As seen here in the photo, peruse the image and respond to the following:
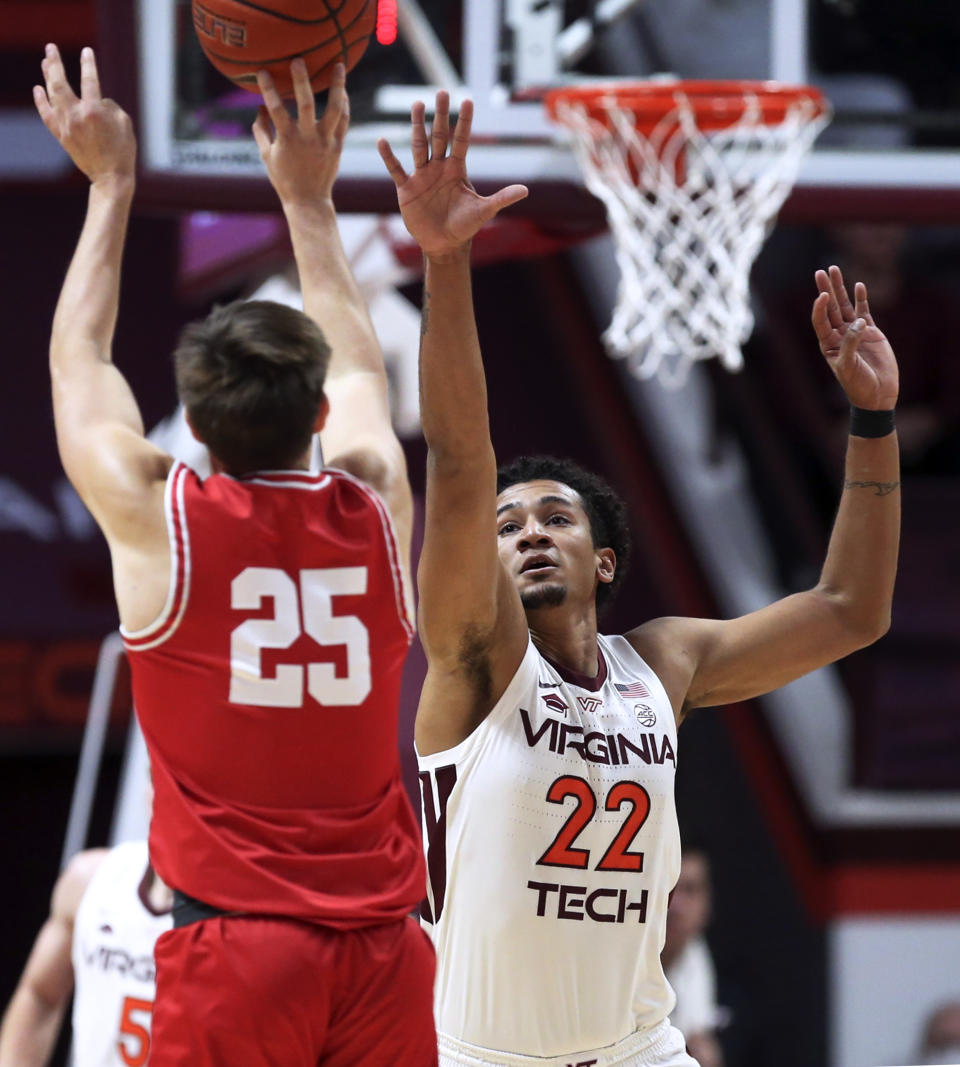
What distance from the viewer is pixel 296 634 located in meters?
2.62

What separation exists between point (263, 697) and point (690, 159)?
3.72 m

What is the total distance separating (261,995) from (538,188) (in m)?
3.75

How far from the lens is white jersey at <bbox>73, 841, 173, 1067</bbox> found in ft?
13.9

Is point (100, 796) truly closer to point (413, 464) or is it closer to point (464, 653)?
point (413, 464)

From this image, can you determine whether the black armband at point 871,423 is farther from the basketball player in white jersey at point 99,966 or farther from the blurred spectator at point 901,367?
the blurred spectator at point 901,367

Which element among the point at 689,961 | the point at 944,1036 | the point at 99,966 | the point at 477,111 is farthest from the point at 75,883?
the point at 944,1036

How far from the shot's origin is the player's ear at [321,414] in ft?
8.93

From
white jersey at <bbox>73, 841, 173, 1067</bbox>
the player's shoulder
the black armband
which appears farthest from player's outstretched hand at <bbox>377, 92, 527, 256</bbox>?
the player's shoulder

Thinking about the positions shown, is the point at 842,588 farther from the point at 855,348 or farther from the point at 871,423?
the point at 855,348

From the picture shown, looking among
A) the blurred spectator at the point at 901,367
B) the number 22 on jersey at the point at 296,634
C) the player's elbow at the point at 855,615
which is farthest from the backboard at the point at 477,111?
the number 22 on jersey at the point at 296,634

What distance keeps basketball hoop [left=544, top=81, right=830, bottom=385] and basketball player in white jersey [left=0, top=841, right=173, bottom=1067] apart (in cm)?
241

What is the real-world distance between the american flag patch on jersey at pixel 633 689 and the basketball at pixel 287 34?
1.31 metres

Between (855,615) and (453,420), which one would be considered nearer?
(453,420)

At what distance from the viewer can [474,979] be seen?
3164mm
